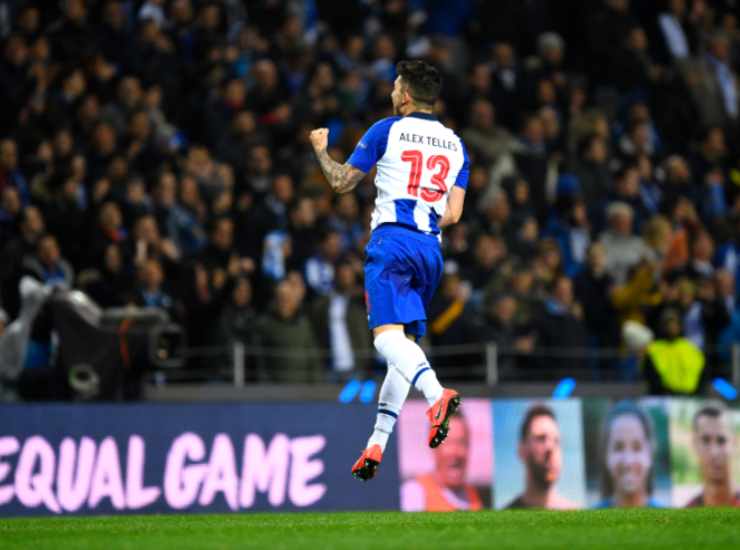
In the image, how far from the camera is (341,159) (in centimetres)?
1797

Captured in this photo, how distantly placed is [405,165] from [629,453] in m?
7.12

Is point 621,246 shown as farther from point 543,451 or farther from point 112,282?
point 112,282

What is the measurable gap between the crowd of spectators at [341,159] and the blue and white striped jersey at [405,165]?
5.41 metres

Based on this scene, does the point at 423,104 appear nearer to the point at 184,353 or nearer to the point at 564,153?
the point at 184,353

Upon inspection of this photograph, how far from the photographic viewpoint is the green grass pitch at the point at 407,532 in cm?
760

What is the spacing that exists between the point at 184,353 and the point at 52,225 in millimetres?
1717

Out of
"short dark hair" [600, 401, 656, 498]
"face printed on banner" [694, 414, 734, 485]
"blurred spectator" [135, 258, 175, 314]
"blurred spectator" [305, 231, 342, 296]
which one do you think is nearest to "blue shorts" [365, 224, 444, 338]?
"blurred spectator" [135, 258, 175, 314]

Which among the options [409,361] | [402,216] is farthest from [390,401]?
[402,216]

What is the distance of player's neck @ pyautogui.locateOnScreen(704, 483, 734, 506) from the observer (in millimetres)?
15891

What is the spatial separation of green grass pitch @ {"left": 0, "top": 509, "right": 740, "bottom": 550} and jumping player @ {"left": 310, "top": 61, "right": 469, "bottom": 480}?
0.77m

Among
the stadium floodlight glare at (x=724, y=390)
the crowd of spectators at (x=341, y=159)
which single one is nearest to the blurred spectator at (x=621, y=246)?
the crowd of spectators at (x=341, y=159)

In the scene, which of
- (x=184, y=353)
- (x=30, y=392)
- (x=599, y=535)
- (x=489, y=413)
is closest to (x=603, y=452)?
(x=489, y=413)

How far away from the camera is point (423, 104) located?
32.1ft

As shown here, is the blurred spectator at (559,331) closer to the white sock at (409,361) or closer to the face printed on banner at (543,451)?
the face printed on banner at (543,451)
